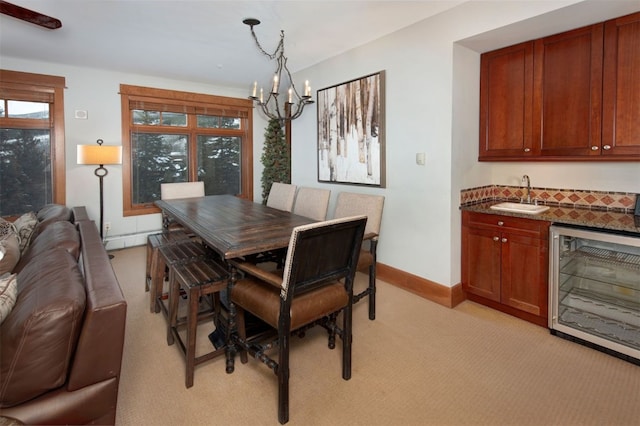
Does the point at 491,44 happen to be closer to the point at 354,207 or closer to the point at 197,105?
the point at 354,207

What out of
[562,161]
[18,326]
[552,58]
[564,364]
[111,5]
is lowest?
[564,364]

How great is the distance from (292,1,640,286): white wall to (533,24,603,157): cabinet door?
131 millimetres

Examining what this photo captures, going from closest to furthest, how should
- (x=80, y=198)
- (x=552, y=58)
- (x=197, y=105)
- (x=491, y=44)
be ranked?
(x=552, y=58)
(x=491, y=44)
(x=80, y=198)
(x=197, y=105)

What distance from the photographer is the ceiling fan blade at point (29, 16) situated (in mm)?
2736

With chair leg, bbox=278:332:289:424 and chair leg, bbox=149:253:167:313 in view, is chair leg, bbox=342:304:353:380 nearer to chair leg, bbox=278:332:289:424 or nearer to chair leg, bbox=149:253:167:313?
chair leg, bbox=278:332:289:424

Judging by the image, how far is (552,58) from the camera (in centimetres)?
271

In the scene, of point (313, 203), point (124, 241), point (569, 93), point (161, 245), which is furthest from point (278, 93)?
point (124, 241)

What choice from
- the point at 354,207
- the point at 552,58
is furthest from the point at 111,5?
the point at 552,58

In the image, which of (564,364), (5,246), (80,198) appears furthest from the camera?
(80,198)

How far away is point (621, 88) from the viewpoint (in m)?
2.39

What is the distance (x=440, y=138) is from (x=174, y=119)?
13.3 feet

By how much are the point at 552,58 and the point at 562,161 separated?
2.78 feet

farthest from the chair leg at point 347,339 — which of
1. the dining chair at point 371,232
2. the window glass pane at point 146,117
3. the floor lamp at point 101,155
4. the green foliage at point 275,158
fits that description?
the window glass pane at point 146,117

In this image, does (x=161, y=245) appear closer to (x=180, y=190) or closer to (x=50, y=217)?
(x=50, y=217)
